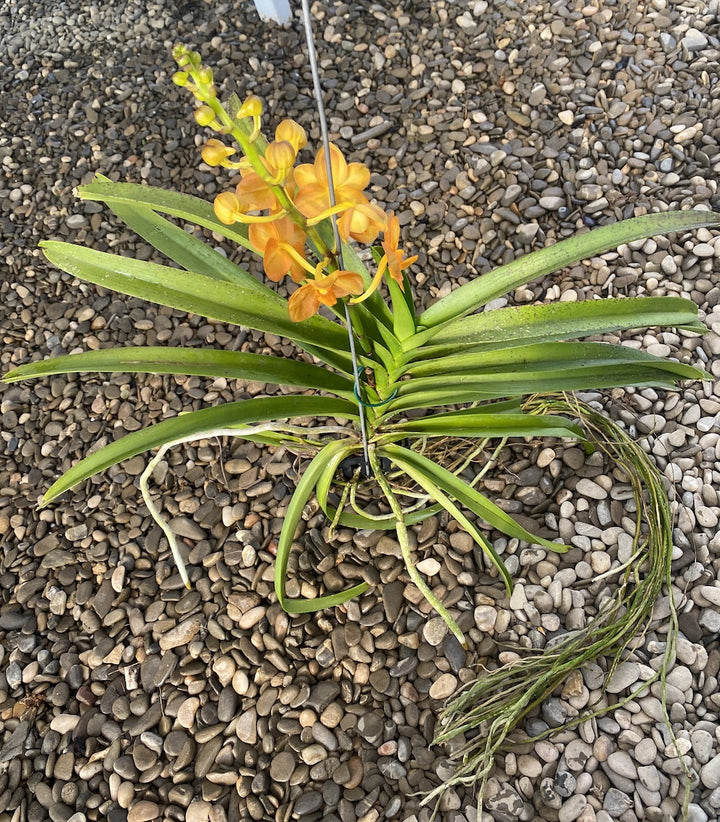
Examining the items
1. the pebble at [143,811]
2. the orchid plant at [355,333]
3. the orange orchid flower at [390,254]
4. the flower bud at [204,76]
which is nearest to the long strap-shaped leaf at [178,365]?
the orchid plant at [355,333]

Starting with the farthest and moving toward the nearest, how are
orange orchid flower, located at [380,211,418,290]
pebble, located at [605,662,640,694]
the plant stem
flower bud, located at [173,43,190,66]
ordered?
pebble, located at [605,662,640,694]
the plant stem
orange orchid flower, located at [380,211,418,290]
flower bud, located at [173,43,190,66]

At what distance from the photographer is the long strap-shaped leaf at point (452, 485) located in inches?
41.9

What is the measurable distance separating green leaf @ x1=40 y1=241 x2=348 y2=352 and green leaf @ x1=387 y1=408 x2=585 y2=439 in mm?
263

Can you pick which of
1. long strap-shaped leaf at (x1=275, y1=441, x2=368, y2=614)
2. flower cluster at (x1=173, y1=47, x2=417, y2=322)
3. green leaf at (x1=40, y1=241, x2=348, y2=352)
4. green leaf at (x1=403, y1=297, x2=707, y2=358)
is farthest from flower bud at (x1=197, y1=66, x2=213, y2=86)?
long strap-shaped leaf at (x1=275, y1=441, x2=368, y2=614)

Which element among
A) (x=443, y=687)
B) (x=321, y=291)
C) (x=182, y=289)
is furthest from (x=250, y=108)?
(x=443, y=687)

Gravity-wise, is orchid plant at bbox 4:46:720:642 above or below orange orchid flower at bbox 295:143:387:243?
below

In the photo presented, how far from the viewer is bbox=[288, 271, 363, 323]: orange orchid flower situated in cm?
68

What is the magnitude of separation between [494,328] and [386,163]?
1.04 metres

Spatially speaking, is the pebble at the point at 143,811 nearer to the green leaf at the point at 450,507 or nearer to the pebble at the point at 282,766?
the pebble at the point at 282,766

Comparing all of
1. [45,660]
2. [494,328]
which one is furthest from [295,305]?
[45,660]

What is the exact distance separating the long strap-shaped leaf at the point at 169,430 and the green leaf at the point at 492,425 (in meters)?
0.27

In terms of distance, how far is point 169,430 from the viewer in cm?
87

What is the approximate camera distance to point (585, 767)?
1.07m

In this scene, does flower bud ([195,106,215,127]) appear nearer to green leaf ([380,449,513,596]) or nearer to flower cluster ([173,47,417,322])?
flower cluster ([173,47,417,322])
